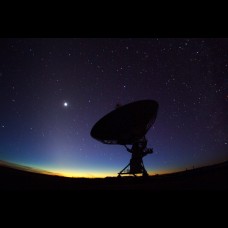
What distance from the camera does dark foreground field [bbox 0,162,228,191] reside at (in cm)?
680

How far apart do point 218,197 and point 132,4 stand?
2.12m

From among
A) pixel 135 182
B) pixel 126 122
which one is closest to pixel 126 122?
pixel 126 122

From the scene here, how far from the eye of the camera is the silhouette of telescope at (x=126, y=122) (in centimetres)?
1473

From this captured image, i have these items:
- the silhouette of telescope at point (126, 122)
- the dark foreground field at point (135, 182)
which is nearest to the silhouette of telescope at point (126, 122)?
the silhouette of telescope at point (126, 122)

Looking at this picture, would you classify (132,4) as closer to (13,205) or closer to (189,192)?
(189,192)

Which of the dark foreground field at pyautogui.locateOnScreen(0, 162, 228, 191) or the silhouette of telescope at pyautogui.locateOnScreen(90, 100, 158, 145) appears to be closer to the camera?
the dark foreground field at pyautogui.locateOnScreen(0, 162, 228, 191)

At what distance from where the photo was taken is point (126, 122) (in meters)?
15.1

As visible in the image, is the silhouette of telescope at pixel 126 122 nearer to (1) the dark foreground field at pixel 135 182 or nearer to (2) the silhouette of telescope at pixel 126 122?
(2) the silhouette of telescope at pixel 126 122

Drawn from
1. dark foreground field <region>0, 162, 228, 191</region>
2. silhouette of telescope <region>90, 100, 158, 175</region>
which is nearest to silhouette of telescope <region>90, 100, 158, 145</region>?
silhouette of telescope <region>90, 100, 158, 175</region>

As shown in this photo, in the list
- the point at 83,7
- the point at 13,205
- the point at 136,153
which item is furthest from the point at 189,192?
the point at 136,153

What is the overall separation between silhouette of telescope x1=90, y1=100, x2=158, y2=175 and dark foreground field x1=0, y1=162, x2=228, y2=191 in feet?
9.70

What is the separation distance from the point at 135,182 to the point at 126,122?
3.85 meters

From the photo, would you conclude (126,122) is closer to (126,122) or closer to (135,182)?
(126,122)

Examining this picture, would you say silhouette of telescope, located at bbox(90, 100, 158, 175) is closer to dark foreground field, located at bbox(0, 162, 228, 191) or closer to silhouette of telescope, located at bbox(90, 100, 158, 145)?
silhouette of telescope, located at bbox(90, 100, 158, 145)
